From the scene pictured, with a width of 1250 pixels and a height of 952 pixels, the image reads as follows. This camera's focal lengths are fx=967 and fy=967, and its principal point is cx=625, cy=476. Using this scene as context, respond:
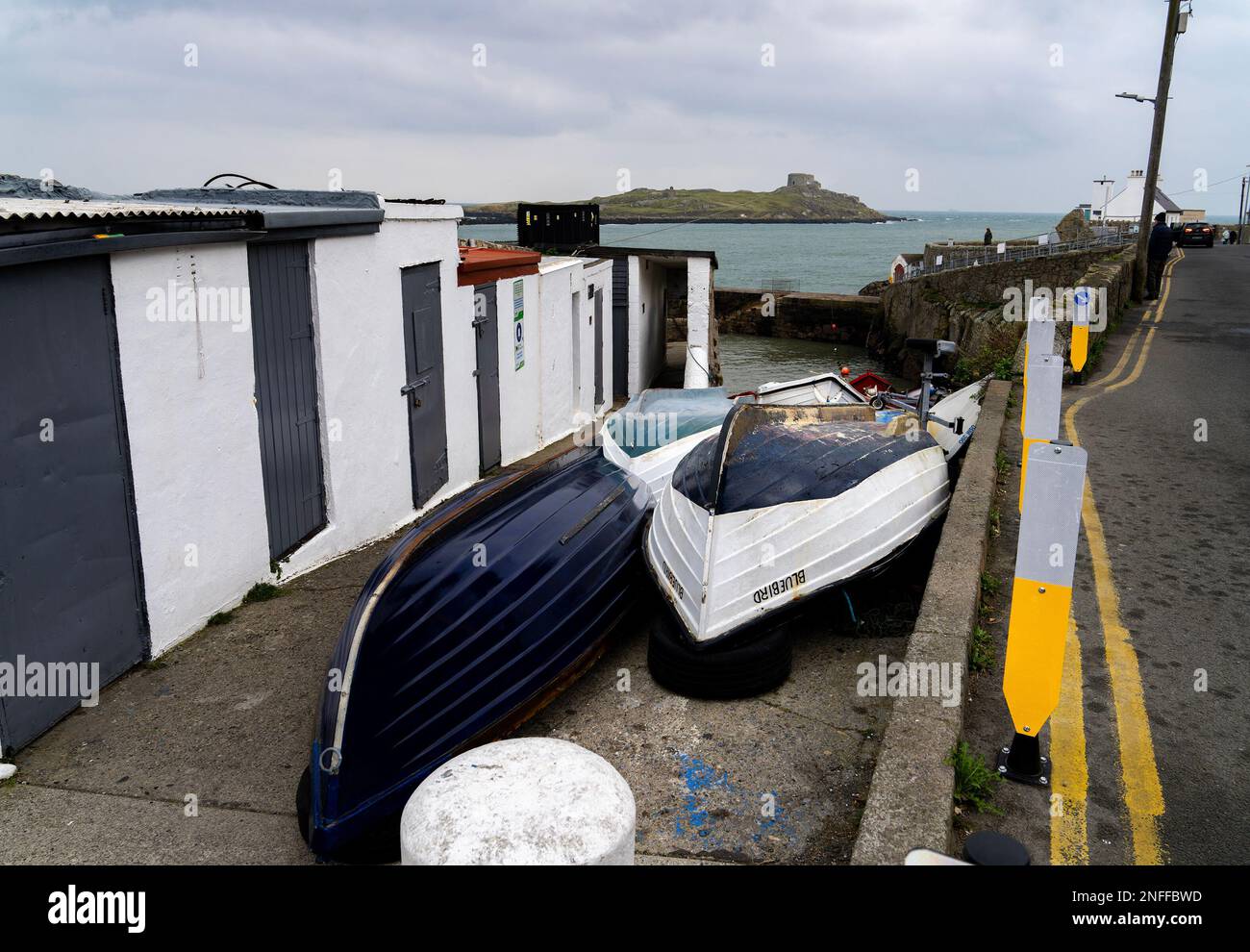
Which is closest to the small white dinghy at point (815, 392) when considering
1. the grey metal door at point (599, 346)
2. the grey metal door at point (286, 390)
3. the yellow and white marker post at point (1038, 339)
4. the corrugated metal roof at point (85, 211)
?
the yellow and white marker post at point (1038, 339)

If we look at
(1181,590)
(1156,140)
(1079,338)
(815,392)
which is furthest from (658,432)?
(1156,140)

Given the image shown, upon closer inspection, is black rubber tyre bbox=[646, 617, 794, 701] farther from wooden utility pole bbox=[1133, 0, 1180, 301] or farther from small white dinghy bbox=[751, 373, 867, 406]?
wooden utility pole bbox=[1133, 0, 1180, 301]

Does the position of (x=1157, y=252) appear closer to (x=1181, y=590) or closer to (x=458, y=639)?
(x=1181, y=590)

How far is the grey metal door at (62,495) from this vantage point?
5156mm

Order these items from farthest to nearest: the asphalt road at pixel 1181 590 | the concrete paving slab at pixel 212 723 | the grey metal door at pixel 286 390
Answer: the grey metal door at pixel 286 390 < the concrete paving slab at pixel 212 723 < the asphalt road at pixel 1181 590

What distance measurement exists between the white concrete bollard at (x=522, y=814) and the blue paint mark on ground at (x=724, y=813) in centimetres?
149

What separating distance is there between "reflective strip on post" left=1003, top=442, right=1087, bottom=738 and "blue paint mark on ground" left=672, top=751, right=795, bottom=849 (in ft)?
3.91

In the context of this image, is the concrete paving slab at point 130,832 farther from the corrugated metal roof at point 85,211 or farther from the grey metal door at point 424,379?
the grey metal door at point 424,379

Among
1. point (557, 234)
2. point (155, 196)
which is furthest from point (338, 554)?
point (557, 234)

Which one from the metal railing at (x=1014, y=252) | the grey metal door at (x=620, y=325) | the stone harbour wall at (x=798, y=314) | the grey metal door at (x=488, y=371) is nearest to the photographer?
the grey metal door at (x=488, y=371)

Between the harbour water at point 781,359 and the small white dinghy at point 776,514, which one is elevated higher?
the small white dinghy at point 776,514

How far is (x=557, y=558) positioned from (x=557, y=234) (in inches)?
621

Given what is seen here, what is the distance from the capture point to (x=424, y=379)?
10281 mm

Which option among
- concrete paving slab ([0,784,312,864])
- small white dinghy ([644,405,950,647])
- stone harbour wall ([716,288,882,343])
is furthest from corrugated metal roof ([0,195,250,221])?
stone harbour wall ([716,288,882,343])
